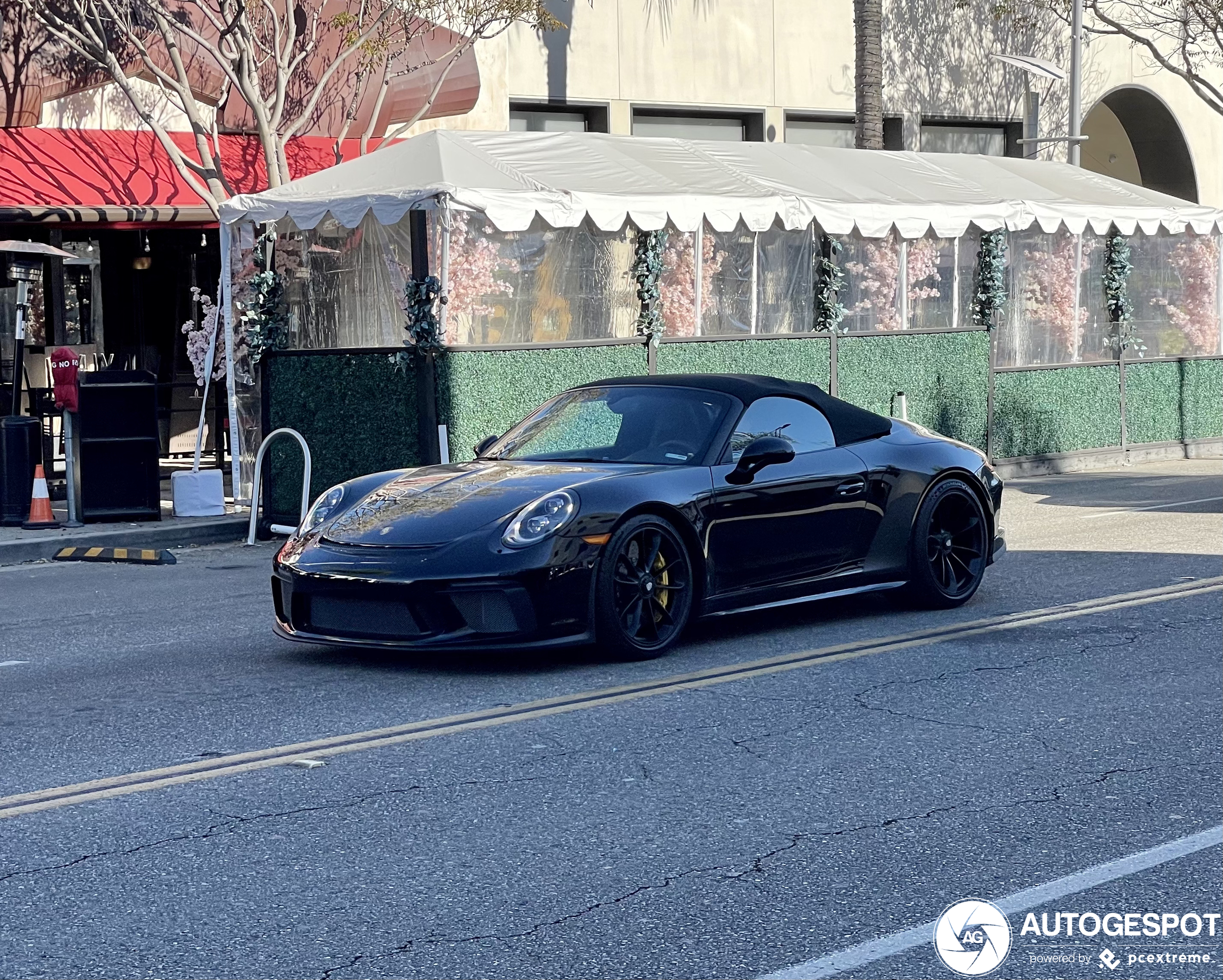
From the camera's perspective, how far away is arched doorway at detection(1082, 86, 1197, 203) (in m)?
33.1

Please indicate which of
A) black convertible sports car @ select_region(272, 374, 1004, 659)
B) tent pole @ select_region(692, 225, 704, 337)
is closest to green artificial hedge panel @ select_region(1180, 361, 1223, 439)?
tent pole @ select_region(692, 225, 704, 337)

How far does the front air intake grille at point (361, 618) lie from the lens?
7.47m

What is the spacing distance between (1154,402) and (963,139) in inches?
450

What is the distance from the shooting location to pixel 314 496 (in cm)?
1432

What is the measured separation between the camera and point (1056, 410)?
1909 cm

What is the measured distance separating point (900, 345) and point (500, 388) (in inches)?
206

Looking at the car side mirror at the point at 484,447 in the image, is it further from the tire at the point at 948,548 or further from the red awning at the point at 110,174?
the red awning at the point at 110,174

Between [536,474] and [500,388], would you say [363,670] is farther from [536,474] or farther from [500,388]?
[500,388]

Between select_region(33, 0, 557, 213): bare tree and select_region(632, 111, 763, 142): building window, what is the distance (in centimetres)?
409

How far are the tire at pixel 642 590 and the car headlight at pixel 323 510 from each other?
1.50m

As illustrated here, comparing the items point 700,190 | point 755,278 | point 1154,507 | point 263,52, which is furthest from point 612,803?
point 263,52

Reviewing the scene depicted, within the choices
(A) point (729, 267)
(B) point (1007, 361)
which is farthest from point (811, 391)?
(B) point (1007, 361)

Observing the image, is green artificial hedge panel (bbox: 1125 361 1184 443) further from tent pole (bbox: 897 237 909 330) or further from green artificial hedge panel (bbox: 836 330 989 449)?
tent pole (bbox: 897 237 909 330)
